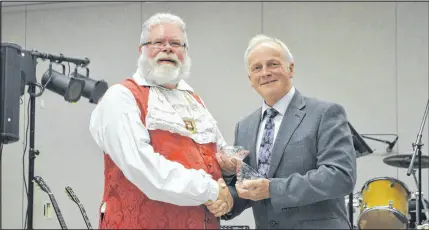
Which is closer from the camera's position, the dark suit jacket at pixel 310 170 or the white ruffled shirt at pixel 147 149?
the white ruffled shirt at pixel 147 149

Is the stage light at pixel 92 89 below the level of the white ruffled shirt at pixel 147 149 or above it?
above

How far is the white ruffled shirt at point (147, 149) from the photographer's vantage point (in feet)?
7.09

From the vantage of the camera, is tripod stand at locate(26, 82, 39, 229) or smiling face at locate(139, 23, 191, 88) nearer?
smiling face at locate(139, 23, 191, 88)

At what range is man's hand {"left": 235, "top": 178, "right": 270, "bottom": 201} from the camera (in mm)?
2318

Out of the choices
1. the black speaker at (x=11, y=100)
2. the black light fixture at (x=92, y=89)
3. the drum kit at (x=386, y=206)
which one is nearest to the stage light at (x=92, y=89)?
the black light fixture at (x=92, y=89)

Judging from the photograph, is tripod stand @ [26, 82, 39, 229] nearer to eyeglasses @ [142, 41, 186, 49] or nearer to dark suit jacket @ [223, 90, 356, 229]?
eyeglasses @ [142, 41, 186, 49]

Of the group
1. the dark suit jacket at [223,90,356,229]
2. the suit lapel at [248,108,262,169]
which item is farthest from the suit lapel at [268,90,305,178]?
the suit lapel at [248,108,262,169]

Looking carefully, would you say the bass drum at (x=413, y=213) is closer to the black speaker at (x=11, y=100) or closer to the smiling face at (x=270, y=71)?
the smiling face at (x=270, y=71)

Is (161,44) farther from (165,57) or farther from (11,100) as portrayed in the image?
(11,100)

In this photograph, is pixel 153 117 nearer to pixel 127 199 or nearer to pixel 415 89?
pixel 127 199

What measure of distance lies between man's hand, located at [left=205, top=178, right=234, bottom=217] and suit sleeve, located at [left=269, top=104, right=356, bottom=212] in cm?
18

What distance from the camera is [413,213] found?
5.37 m

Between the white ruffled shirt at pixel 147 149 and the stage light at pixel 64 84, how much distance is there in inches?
111

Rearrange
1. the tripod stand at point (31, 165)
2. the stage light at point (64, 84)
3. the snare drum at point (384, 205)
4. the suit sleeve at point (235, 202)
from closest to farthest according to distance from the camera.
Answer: the suit sleeve at point (235, 202) < the tripod stand at point (31, 165) < the snare drum at point (384, 205) < the stage light at point (64, 84)
